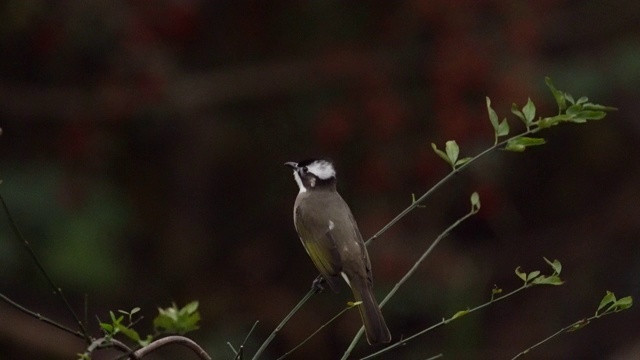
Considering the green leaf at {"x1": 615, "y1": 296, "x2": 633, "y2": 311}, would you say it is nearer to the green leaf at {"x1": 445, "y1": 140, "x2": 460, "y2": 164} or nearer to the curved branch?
the green leaf at {"x1": 445, "y1": 140, "x2": 460, "y2": 164}

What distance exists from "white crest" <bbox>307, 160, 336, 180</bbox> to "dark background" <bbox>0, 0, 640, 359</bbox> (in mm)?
3307

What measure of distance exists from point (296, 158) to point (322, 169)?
158 inches

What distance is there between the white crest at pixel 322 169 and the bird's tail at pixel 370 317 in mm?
548

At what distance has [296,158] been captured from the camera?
870 centimetres

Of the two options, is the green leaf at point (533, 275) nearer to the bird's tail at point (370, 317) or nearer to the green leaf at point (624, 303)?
the green leaf at point (624, 303)

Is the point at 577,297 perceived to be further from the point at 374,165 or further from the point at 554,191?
the point at 374,165

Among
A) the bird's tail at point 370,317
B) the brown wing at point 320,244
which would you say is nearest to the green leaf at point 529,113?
the bird's tail at point 370,317

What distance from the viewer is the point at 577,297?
9.86 meters

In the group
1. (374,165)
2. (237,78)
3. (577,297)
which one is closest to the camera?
(374,165)

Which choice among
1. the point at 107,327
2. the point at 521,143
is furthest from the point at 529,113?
the point at 107,327

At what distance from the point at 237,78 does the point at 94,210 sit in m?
1.37

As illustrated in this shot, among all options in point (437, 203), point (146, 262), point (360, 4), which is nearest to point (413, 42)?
point (360, 4)

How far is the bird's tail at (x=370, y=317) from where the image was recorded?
3734 millimetres

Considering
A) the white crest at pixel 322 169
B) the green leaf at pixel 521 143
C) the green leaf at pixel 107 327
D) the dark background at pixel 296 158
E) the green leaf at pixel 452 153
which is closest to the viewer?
the green leaf at pixel 107 327
